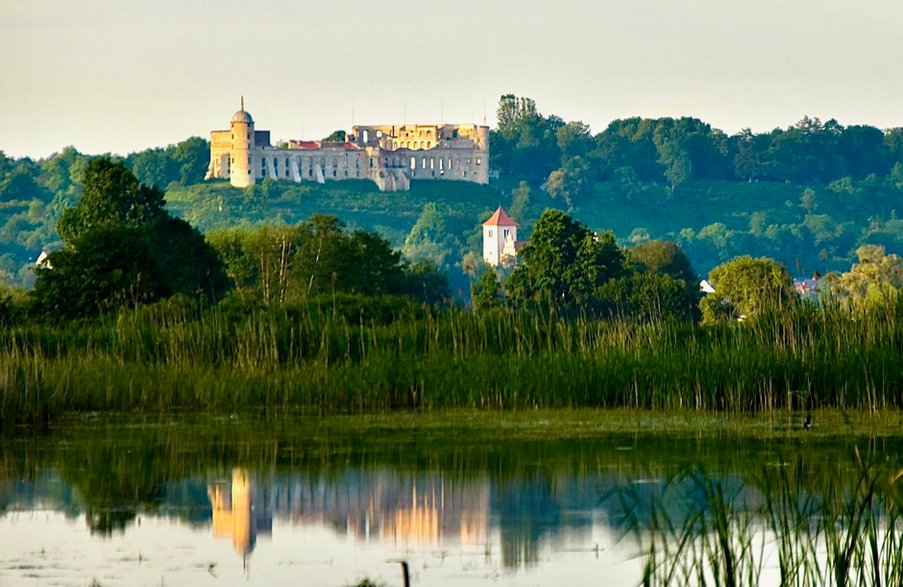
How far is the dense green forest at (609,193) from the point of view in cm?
15538

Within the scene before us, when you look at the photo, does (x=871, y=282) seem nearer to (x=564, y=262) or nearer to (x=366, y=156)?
(x=564, y=262)

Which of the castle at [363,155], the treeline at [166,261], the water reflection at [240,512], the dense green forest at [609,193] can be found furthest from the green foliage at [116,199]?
the castle at [363,155]

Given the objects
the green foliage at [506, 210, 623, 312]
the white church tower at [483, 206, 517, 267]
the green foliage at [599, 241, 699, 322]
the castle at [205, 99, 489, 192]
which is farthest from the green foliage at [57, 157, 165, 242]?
the castle at [205, 99, 489, 192]

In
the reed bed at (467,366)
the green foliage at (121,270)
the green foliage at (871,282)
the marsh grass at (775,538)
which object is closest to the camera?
the marsh grass at (775,538)

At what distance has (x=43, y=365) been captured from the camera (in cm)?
1562

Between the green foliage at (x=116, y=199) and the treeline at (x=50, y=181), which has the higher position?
the treeline at (x=50, y=181)

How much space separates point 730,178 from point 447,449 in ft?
575

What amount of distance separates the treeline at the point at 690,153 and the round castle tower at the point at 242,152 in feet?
97.8

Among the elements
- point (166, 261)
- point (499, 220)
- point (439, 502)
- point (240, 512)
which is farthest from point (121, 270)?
point (499, 220)

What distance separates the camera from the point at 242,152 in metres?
163

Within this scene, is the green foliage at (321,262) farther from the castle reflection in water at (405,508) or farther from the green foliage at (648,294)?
the castle reflection in water at (405,508)

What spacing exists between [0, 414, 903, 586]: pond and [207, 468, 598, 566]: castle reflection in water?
0.07 ft

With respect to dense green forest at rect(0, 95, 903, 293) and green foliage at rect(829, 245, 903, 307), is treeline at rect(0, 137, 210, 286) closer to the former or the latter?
dense green forest at rect(0, 95, 903, 293)

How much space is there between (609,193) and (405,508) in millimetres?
170284
